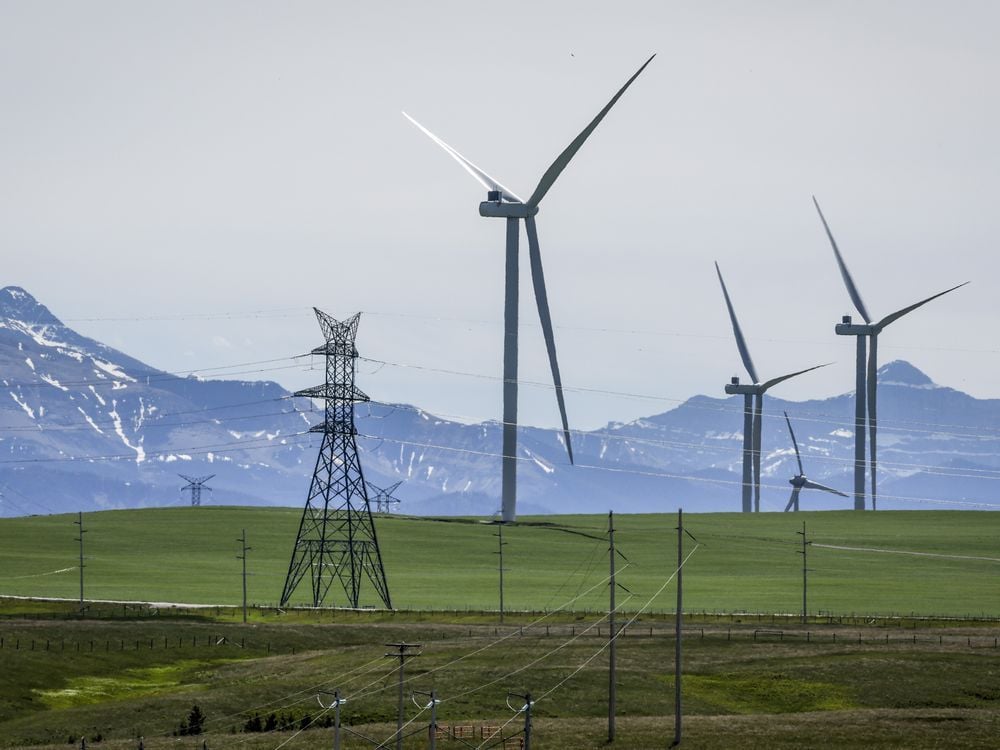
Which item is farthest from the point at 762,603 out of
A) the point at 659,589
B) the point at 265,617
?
the point at 265,617

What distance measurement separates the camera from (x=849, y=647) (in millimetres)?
123688

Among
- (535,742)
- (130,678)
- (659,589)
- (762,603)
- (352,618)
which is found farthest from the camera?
(659,589)

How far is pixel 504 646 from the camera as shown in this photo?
12238 cm

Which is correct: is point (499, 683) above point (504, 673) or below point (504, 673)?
below

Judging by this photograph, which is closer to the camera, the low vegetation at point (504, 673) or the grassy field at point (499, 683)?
the grassy field at point (499, 683)

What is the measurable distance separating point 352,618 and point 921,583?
250 feet

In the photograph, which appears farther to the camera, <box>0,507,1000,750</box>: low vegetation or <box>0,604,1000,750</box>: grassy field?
<box>0,507,1000,750</box>: low vegetation

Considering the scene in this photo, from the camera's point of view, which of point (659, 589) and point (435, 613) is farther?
point (659, 589)

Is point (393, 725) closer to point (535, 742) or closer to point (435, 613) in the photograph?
point (535, 742)

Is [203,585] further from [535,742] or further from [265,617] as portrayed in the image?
[535,742]

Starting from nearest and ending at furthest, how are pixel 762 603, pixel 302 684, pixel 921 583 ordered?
1. pixel 302 684
2. pixel 762 603
3. pixel 921 583

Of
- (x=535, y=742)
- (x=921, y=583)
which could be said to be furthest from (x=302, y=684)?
(x=921, y=583)

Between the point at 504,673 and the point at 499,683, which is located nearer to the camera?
the point at 499,683

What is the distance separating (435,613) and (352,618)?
331 inches
